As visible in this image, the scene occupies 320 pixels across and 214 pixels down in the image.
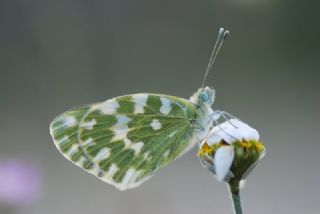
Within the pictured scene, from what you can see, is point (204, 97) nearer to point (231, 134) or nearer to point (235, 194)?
point (231, 134)

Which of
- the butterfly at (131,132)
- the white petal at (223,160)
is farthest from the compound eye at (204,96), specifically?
the white petal at (223,160)

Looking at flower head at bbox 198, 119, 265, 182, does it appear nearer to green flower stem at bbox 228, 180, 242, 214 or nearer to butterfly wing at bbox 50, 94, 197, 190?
green flower stem at bbox 228, 180, 242, 214

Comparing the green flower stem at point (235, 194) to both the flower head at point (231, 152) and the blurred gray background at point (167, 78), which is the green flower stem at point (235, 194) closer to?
the flower head at point (231, 152)

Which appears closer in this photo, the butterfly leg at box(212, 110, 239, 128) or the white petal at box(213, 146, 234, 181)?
the white petal at box(213, 146, 234, 181)

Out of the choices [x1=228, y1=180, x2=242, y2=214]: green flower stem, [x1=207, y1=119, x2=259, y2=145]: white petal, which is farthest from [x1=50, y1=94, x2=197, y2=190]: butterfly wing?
[x1=228, y1=180, x2=242, y2=214]: green flower stem

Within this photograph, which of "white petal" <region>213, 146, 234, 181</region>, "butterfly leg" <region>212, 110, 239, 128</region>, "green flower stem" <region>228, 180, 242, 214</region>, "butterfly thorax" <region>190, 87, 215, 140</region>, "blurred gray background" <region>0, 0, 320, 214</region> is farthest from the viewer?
Result: "blurred gray background" <region>0, 0, 320, 214</region>

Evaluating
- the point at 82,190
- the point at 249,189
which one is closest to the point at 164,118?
the point at 249,189
